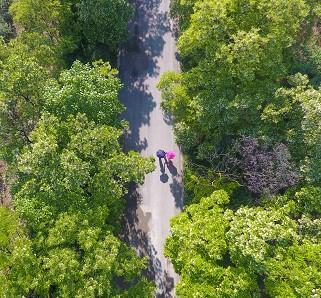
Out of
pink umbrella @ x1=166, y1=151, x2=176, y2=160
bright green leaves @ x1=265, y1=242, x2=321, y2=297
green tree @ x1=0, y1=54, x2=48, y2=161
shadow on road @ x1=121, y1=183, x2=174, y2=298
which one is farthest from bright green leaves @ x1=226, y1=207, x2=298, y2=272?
green tree @ x1=0, y1=54, x2=48, y2=161

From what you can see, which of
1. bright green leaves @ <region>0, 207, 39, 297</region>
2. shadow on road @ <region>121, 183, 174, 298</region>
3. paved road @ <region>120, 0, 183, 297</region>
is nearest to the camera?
bright green leaves @ <region>0, 207, 39, 297</region>

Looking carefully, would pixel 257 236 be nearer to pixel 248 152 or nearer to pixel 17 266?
pixel 248 152

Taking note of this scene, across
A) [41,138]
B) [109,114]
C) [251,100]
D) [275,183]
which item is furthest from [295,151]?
Answer: [41,138]

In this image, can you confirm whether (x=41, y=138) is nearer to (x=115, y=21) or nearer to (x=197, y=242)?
(x=197, y=242)

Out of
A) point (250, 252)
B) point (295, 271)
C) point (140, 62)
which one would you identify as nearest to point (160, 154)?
point (140, 62)

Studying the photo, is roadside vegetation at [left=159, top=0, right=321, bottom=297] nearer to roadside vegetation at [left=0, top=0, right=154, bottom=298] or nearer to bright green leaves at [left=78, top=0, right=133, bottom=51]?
roadside vegetation at [left=0, top=0, right=154, bottom=298]

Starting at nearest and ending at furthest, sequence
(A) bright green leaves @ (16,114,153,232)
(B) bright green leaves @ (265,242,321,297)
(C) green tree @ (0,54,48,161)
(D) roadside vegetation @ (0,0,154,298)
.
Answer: (B) bright green leaves @ (265,242,321,297)
(D) roadside vegetation @ (0,0,154,298)
(A) bright green leaves @ (16,114,153,232)
(C) green tree @ (0,54,48,161)

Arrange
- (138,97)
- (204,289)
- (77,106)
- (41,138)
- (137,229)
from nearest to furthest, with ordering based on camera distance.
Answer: (204,289) → (41,138) → (77,106) → (137,229) → (138,97)

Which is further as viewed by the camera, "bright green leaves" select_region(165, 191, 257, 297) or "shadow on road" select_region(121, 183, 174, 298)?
"shadow on road" select_region(121, 183, 174, 298)
